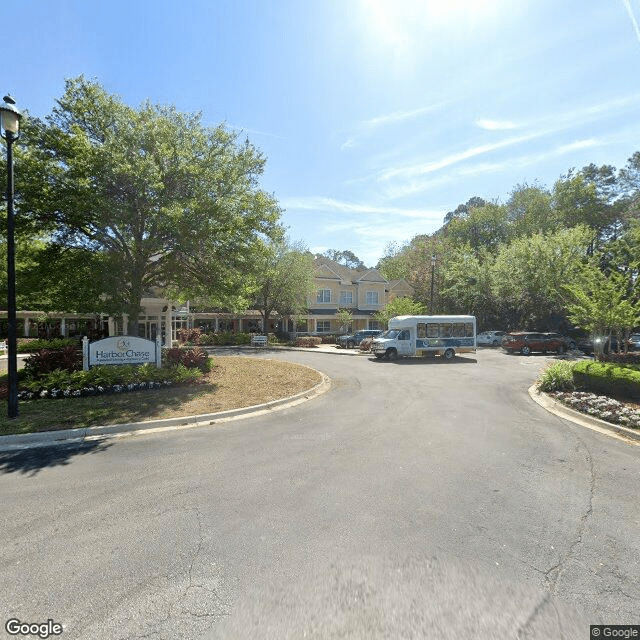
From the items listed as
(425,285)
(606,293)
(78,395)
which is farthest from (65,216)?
(425,285)

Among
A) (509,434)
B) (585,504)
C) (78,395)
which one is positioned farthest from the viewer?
(78,395)

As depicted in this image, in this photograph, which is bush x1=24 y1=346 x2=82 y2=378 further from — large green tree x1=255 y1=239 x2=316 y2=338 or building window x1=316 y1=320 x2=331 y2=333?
building window x1=316 y1=320 x2=331 y2=333

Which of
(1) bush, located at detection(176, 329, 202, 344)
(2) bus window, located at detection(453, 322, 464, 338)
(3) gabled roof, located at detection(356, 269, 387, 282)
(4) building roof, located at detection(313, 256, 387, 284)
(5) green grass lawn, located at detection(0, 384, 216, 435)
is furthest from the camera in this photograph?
(3) gabled roof, located at detection(356, 269, 387, 282)

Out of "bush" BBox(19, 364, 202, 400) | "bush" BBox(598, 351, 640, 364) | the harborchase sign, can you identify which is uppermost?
the harborchase sign

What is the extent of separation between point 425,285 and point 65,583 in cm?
4351

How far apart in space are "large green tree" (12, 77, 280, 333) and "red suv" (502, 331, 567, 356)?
21593 mm

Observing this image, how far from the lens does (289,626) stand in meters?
2.88

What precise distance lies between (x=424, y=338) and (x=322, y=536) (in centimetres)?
1989

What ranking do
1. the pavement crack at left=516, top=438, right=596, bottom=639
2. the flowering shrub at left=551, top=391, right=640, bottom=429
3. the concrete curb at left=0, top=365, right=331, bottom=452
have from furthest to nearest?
the flowering shrub at left=551, top=391, right=640, bottom=429 → the concrete curb at left=0, top=365, right=331, bottom=452 → the pavement crack at left=516, top=438, right=596, bottom=639

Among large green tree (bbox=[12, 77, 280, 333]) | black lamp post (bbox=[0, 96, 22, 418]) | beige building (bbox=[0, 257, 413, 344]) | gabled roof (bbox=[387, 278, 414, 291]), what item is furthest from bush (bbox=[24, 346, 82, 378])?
gabled roof (bbox=[387, 278, 414, 291])

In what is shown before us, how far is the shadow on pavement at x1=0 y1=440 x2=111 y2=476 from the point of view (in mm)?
6074

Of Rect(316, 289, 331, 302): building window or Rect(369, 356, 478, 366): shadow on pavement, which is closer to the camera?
Rect(369, 356, 478, 366): shadow on pavement

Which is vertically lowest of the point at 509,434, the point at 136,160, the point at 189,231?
the point at 509,434

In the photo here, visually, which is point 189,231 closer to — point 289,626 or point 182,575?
point 182,575
